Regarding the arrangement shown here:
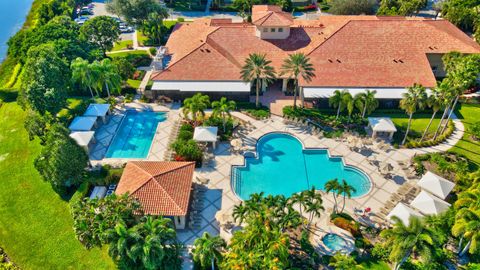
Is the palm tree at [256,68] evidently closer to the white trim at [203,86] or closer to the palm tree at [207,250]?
the white trim at [203,86]

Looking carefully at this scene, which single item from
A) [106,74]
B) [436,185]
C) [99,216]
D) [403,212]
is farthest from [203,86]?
[436,185]

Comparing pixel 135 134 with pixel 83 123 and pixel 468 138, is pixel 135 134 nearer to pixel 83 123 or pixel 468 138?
pixel 83 123

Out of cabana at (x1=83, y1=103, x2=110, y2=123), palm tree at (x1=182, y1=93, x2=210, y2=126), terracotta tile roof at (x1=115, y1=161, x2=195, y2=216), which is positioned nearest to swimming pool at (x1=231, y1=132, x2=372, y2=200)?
terracotta tile roof at (x1=115, y1=161, x2=195, y2=216)

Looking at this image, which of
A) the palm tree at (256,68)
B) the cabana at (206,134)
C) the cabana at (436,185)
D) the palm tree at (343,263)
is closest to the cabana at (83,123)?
the cabana at (206,134)

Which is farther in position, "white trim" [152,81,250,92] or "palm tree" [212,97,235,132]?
"white trim" [152,81,250,92]

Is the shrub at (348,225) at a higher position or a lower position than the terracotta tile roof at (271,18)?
lower

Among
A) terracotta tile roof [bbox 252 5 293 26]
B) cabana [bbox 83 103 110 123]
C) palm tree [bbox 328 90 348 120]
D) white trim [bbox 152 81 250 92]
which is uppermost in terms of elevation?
terracotta tile roof [bbox 252 5 293 26]

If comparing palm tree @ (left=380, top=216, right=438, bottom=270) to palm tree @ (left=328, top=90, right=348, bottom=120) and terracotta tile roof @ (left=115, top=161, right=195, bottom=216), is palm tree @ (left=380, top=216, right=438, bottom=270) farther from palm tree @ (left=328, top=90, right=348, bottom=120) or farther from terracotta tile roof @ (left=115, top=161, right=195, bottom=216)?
palm tree @ (left=328, top=90, right=348, bottom=120)
